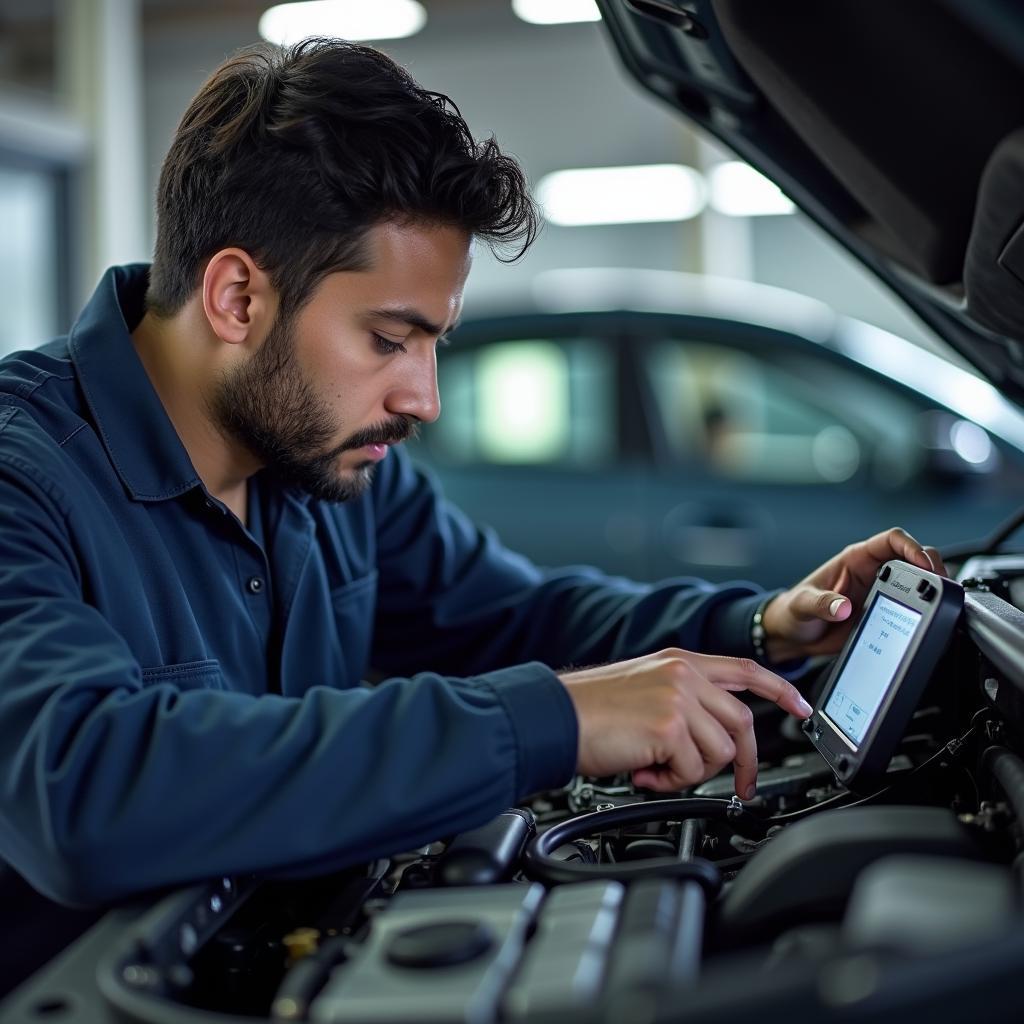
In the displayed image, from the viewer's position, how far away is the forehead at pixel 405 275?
4.70ft

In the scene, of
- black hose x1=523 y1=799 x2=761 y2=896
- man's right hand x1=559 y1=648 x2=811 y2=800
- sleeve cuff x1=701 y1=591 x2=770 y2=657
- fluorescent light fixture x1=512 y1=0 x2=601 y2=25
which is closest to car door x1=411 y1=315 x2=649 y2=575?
sleeve cuff x1=701 y1=591 x2=770 y2=657

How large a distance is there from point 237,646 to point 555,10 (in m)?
5.95

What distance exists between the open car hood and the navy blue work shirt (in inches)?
19.1

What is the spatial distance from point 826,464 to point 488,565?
2.14 m

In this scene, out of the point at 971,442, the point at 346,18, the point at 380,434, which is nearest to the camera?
the point at 380,434

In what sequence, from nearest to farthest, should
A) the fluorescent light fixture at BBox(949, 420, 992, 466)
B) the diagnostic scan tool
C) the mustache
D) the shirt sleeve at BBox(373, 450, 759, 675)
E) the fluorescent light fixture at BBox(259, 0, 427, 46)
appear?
the diagnostic scan tool, the mustache, the shirt sleeve at BBox(373, 450, 759, 675), the fluorescent light fixture at BBox(949, 420, 992, 466), the fluorescent light fixture at BBox(259, 0, 427, 46)

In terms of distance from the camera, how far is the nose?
1488 mm

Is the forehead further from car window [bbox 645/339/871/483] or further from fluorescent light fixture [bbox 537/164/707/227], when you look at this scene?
fluorescent light fixture [bbox 537/164/707/227]

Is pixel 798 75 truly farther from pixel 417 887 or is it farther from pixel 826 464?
pixel 826 464

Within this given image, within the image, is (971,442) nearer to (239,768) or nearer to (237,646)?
(237,646)

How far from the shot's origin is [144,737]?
3.29 feet

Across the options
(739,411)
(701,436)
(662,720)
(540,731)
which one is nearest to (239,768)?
(540,731)

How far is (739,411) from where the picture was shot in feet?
13.6

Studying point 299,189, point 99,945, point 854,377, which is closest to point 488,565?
point 299,189
